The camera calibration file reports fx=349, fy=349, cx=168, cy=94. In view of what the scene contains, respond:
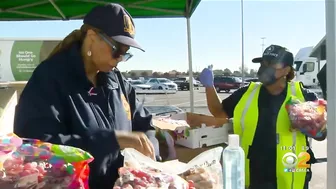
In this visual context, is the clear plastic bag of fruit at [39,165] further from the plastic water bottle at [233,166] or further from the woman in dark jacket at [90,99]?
the plastic water bottle at [233,166]

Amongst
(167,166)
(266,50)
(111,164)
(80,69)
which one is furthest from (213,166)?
(266,50)

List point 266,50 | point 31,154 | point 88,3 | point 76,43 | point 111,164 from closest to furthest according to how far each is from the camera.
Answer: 1. point 31,154
2. point 111,164
3. point 76,43
4. point 266,50
5. point 88,3

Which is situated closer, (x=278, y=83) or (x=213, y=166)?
(x=213, y=166)

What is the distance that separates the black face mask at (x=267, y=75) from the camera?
Result: 232cm

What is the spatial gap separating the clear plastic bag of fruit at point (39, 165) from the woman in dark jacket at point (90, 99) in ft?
0.61

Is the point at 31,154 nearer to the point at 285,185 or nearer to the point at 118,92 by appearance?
the point at 118,92

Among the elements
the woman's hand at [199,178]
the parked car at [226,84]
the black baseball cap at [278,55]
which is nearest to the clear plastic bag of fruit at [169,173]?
the woman's hand at [199,178]

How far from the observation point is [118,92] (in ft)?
4.90

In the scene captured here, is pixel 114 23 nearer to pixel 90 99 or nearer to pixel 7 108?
A: pixel 90 99

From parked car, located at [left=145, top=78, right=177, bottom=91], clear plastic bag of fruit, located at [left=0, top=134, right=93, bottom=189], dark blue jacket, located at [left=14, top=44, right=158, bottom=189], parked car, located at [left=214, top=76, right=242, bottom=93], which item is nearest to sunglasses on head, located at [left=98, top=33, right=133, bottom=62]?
dark blue jacket, located at [left=14, top=44, right=158, bottom=189]

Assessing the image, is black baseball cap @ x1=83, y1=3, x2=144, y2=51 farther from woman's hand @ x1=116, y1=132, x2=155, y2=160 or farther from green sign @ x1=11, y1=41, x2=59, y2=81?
green sign @ x1=11, y1=41, x2=59, y2=81

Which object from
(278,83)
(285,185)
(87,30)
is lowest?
(285,185)

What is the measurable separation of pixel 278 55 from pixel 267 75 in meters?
0.16

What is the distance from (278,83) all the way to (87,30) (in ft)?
4.71
